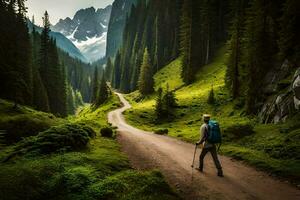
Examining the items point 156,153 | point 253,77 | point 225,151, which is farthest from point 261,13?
point 156,153

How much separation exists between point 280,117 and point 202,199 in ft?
53.4

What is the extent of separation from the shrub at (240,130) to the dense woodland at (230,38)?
737 centimetres

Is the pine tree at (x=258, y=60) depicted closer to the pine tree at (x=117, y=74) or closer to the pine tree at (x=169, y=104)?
the pine tree at (x=169, y=104)

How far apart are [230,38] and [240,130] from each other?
56.1 meters

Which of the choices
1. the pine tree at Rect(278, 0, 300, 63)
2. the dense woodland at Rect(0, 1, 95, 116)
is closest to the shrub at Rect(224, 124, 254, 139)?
the pine tree at Rect(278, 0, 300, 63)

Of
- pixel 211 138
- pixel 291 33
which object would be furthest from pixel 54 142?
pixel 291 33

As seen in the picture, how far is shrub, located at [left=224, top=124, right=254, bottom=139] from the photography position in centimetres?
2236

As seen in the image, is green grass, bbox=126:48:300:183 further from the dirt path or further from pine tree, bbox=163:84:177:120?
the dirt path

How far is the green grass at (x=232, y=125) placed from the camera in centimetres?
1429

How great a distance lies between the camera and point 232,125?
2389 centimetres

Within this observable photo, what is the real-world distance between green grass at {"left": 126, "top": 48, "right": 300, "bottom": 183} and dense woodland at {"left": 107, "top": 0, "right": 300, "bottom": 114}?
2559mm

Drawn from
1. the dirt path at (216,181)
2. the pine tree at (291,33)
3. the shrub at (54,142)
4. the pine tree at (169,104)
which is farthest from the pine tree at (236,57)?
the shrub at (54,142)

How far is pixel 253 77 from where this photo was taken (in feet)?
95.9

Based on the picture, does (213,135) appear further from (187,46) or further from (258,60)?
(187,46)
